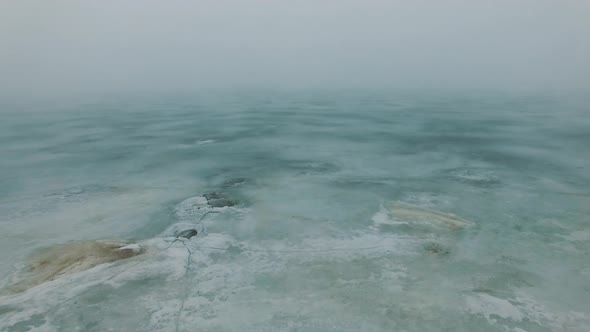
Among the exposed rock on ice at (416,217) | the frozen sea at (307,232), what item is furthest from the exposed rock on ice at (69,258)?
the exposed rock on ice at (416,217)

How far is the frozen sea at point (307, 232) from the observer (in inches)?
216

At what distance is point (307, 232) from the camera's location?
7.94 metres

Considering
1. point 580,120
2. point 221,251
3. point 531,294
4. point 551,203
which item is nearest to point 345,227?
point 221,251

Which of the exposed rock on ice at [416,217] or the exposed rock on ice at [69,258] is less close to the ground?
the exposed rock on ice at [416,217]

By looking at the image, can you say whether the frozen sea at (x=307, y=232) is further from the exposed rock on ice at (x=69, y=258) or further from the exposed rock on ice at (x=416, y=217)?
the exposed rock on ice at (x=69, y=258)

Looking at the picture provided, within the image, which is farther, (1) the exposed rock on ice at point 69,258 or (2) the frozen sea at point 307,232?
(1) the exposed rock on ice at point 69,258

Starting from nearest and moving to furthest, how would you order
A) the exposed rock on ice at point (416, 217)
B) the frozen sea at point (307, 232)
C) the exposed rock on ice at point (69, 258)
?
the frozen sea at point (307, 232) → the exposed rock on ice at point (69, 258) → the exposed rock on ice at point (416, 217)

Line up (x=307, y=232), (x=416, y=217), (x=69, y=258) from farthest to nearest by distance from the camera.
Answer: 1. (x=416, y=217)
2. (x=307, y=232)
3. (x=69, y=258)

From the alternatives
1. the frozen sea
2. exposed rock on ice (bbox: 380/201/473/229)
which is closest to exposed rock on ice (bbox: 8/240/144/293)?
the frozen sea

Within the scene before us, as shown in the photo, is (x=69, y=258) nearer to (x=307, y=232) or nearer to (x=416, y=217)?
(x=307, y=232)

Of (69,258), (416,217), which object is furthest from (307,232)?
(69,258)

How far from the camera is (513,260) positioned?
6.77 meters

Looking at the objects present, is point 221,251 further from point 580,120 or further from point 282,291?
point 580,120

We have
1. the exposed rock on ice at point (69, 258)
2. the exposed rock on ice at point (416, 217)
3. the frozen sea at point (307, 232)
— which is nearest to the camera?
the frozen sea at point (307, 232)
